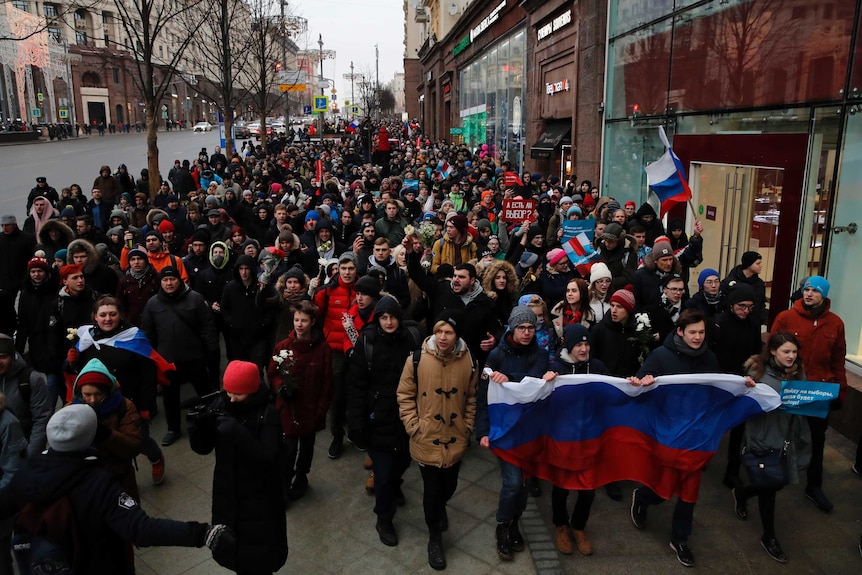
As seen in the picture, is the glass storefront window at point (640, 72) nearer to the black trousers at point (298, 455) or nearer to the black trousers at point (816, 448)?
the black trousers at point (816, 448)

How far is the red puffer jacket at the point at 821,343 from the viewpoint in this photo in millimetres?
5473

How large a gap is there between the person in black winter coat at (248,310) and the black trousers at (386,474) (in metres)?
2.42

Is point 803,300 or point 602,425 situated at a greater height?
point 803,300

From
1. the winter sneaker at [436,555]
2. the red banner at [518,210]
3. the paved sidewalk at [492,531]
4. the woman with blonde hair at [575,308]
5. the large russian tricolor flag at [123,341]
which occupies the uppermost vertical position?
the red banner at [518,210]

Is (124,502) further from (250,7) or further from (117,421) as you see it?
(250,7)

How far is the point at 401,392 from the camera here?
4.77 m

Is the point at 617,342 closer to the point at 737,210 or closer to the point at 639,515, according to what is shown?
the point at 639,515

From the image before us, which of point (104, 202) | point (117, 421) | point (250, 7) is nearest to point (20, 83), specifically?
point (250, 7)

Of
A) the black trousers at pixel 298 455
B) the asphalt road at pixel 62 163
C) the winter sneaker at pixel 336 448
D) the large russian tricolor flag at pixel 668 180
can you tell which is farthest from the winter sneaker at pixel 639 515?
the asphalt road at pixel 62 163

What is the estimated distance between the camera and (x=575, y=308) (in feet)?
20.0

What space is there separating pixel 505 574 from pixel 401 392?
1.46 m

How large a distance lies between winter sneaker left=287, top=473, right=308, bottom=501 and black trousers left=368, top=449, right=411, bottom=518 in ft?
2.79

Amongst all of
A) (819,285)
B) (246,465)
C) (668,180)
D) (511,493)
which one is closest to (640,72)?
(668,180)

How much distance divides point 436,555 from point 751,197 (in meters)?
8.10
